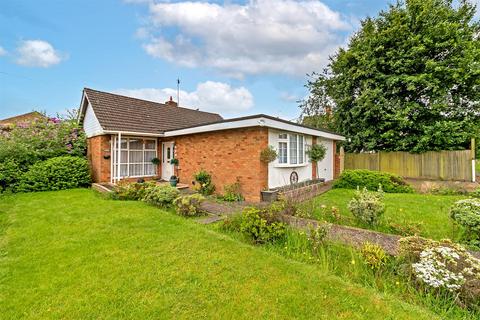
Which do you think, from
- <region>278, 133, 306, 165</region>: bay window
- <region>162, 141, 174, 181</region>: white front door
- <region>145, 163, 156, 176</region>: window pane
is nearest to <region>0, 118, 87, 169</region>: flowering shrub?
<region>145, 163, 156, 176</region>: window pane

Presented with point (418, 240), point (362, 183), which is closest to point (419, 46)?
point (362, 183)

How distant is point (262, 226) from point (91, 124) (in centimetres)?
1282

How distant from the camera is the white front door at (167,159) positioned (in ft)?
42.7

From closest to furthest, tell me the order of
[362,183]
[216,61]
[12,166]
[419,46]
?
1. [12,166]
2. [362,183]
3. [419,46]
4. [216,61]

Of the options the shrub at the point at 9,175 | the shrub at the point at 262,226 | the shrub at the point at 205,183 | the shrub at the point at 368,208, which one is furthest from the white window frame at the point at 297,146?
the shrub at the point at 9,175

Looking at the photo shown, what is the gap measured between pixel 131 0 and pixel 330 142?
13.1m

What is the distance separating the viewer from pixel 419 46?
12773 mm

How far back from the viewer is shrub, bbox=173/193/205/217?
6.76m

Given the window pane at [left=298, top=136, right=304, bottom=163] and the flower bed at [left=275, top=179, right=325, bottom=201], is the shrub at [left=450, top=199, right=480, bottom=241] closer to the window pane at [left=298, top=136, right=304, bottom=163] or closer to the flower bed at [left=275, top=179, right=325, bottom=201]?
the flower bed at [left=275, top=179, right=325, bottom=201]

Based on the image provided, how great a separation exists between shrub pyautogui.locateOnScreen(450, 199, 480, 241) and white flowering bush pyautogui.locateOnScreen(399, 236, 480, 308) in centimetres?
131

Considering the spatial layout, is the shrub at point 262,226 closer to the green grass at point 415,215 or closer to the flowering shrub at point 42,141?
the green grass at point 415,215

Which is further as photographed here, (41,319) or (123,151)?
(123,151)

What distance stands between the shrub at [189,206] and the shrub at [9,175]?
360 inches

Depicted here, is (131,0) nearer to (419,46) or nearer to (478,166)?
(419,46)
